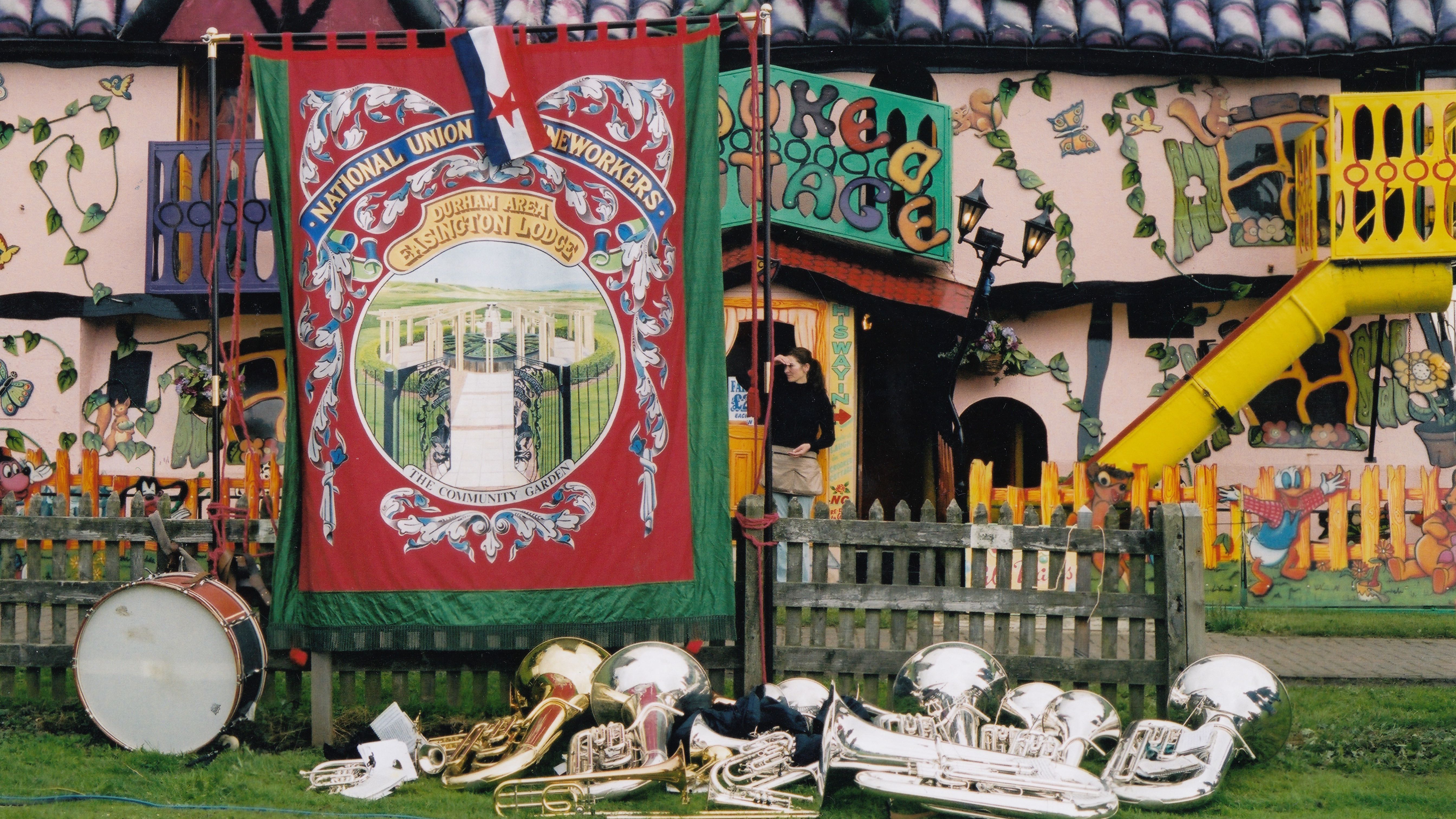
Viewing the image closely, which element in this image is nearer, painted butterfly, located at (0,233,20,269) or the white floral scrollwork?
the white floral scrollwork

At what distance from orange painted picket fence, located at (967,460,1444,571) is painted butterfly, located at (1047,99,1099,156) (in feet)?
11.8

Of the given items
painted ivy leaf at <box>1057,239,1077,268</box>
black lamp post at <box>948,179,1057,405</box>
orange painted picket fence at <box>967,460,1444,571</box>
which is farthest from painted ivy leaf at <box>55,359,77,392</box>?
painted ivy leaf at <box>1057,239,1077,268</box>

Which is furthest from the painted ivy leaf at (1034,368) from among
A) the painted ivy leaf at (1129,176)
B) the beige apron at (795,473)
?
the beige apron at (795,473)

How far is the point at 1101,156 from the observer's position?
45.8ft

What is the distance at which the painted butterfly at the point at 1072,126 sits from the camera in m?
13.9

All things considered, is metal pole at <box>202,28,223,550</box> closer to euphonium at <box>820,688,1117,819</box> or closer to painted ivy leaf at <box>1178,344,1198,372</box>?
euphonium at <box>820,688,1117,819</box>

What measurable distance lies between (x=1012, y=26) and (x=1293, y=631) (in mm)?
6521

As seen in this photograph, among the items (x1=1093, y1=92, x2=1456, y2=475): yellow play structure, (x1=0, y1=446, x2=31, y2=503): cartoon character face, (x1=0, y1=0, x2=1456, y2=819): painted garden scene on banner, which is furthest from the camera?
(x1=0, y1=446, x2=31, y2=503): cartoon character face

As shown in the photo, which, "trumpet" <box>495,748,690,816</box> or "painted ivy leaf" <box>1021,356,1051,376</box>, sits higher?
"painted ivy leaf" <box>1021,356,1051,376</box>

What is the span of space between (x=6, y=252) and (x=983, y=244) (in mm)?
10071

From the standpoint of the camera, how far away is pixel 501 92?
723 centimetres

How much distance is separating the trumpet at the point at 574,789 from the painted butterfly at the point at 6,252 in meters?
10.6

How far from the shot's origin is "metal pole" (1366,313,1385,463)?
1377cm

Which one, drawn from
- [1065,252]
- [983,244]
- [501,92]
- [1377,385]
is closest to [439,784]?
[501,92]
